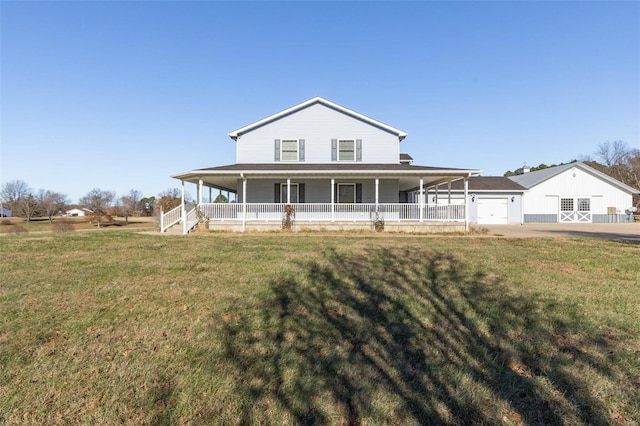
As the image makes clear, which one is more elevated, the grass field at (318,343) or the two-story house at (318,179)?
the two-story house at (318,179)

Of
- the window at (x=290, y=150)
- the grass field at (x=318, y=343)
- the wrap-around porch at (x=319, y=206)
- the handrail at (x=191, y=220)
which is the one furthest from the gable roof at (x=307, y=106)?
the grass field at (x=318, y=343)

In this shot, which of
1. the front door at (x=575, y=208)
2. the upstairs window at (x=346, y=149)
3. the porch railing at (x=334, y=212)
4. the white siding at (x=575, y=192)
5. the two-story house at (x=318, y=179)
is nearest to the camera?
the two-story house at (x=318, y=179)

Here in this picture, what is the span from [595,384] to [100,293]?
664 cm

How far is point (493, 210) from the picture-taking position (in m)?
25.9

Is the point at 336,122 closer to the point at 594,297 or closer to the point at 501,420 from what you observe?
the point at 594,297

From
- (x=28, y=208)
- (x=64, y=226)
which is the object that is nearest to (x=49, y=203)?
(x=28, y=208)

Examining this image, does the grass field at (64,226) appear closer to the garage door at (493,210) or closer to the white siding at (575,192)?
the garage door at (493,210)

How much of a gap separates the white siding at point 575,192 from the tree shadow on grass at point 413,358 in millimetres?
26415

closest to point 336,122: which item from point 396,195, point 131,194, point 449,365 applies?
point 396,195

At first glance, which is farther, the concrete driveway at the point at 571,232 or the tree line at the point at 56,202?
the tree line at the point at 56,202

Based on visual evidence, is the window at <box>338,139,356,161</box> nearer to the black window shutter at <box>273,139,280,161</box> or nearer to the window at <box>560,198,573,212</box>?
the black window shutter at <box>273,139,280,161</box>

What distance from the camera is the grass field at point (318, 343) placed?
2.77m

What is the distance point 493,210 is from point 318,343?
26.2 m

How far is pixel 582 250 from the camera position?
30.0 feet
